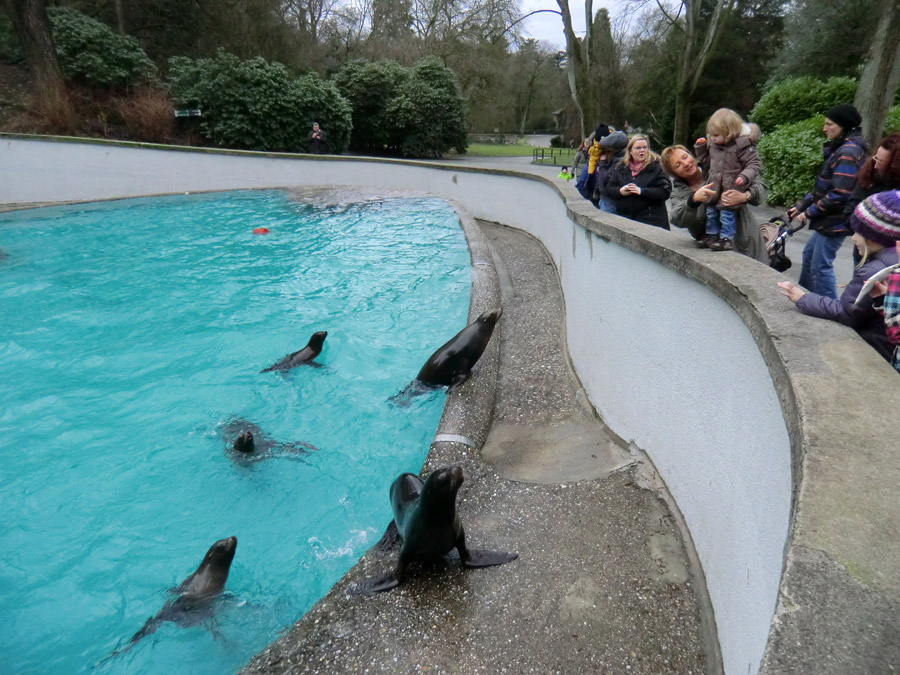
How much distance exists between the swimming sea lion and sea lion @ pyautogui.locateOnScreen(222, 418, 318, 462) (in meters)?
1.29

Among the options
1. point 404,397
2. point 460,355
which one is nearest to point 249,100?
point 404,397

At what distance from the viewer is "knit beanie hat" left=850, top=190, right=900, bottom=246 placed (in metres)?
2.39

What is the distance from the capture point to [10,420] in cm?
571

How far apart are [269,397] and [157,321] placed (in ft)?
9.96

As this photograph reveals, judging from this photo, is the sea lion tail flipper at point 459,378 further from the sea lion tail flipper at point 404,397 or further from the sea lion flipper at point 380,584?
the sea lion flipper at point 380,584

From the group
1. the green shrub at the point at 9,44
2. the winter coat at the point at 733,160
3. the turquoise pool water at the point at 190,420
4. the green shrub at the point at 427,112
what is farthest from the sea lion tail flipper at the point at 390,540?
the green shrub at the point at 9,44

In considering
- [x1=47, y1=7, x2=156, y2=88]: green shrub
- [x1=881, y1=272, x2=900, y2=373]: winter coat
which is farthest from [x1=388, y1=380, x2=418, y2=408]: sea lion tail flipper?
[x1=47, y1=7, x2=156, y2=88]: green shrub

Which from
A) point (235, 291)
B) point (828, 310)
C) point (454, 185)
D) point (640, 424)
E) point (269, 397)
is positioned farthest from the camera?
point (454, 185)

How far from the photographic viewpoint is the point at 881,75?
30.3 ft

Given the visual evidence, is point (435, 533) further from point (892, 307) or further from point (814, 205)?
point (814, 205)

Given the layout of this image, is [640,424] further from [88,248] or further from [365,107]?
[365,107]

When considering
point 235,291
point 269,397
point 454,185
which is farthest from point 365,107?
point 269,397

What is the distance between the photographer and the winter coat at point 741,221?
3.37 meters

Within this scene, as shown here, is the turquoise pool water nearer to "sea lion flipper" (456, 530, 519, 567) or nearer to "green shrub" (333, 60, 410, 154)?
"sea lion flipper" (456, 530, 519, 567)
